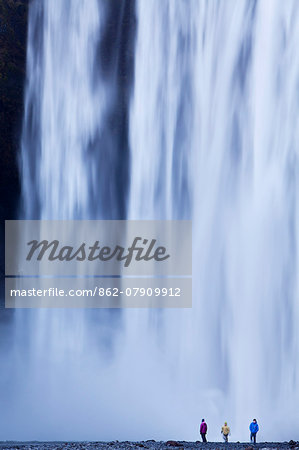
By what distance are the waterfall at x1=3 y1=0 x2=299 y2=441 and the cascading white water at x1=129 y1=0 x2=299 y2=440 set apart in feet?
0.13

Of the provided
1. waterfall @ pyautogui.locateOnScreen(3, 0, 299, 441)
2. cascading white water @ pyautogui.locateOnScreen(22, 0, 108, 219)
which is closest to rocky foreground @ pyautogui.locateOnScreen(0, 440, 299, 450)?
waterfall @ pyautogui.locateOnScreen(3, 0, 299, 441)

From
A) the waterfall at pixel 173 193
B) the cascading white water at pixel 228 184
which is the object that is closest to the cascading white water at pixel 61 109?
the waterfall at pixel 173 193

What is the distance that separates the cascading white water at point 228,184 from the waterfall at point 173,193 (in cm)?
4

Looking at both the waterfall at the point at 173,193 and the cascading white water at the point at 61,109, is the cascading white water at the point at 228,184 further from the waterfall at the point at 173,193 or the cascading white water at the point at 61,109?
the cascading white water at the point at 61,109

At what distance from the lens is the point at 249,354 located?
18.3 m

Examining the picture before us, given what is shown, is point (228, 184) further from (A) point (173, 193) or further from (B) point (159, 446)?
(B) point (159, 446)

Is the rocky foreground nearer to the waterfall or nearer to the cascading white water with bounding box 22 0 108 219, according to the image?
the waterfall

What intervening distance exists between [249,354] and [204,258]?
3.21 m

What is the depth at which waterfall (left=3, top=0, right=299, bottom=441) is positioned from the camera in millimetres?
18000

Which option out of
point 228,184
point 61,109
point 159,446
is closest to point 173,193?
point 228,184

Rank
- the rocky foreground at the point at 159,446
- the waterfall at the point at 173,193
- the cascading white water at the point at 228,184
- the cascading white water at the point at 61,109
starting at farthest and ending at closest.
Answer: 1. the cascading white water at the point at 61,109
2. the cascading white water at the point at 228,184
3. the waterfall at the point at 173,193
4. the rocky foreground at the point at 159,446

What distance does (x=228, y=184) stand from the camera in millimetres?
20781

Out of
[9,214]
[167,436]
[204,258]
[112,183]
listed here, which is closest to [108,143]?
[112,183]

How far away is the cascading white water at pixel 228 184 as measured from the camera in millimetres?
18172
